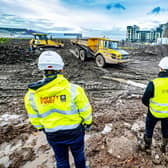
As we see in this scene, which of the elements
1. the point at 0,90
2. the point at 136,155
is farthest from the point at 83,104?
the point at 0,90

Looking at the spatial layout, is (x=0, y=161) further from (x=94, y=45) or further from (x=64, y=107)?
(x=94, y=45)

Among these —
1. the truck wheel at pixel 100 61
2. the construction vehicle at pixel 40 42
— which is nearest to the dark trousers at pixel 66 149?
the truck wheel at pixel 100 61

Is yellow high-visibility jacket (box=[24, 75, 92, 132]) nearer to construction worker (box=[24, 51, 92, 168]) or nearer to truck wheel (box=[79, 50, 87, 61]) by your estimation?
construction worker (box=[24, 51, 92, 168])

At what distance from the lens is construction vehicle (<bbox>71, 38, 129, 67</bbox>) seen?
841cm

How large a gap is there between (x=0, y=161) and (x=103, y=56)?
7.88 m

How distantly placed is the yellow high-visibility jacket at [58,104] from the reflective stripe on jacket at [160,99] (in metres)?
1.12

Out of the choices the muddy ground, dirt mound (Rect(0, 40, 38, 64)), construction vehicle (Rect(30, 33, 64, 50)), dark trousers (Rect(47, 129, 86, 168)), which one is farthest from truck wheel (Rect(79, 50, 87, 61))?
dark trousers (Rect(47, 129, 86, 168))

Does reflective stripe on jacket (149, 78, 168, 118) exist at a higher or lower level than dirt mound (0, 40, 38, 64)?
lower

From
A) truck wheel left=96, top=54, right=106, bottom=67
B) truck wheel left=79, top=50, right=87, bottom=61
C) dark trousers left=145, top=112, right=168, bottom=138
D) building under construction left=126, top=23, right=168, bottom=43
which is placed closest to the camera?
dark trousers left=145, top=112, right=168, bottom=138

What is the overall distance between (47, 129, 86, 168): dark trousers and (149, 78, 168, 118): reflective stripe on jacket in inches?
48.0

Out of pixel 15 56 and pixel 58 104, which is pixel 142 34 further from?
pixel 58 104

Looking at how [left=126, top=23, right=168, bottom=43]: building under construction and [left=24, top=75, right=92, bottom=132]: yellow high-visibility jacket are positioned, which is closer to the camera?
[left=24, top=75, right=92, bottom=132]: yellow high-visibility jacket

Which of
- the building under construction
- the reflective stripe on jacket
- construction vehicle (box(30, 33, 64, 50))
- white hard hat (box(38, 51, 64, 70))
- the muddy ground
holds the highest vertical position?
the building under construction

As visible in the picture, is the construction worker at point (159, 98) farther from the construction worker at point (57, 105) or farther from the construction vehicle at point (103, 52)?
the construction vehicle at point (103, 52)
